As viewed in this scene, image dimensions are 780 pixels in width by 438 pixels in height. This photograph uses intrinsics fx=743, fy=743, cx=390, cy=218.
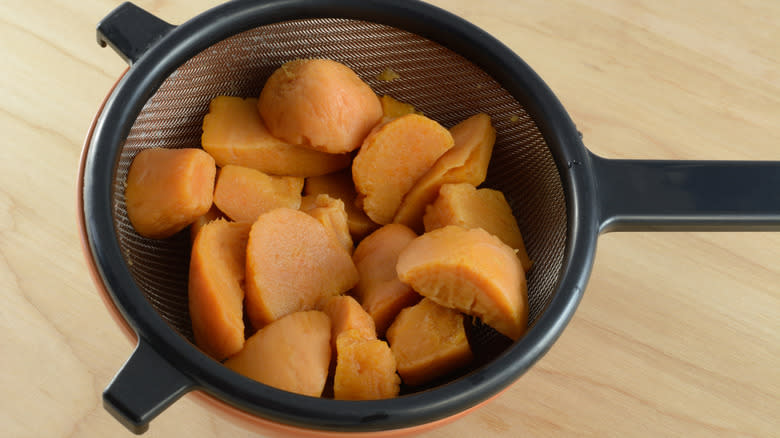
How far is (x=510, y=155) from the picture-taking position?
774 millimetres

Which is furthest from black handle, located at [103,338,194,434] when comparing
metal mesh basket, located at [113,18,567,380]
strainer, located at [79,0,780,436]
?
metal mesh basket, located at [113,18,567,380]

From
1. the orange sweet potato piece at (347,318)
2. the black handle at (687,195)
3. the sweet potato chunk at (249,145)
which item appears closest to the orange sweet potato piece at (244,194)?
the sweet potato chunk at (249,145)

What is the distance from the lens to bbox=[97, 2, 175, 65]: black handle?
0.67m

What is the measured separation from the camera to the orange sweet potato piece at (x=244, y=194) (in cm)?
71

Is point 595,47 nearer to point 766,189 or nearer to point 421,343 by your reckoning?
point 766,189

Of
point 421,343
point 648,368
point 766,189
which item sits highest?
point 766,189

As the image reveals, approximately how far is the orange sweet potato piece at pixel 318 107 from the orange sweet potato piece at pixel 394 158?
0.07ft

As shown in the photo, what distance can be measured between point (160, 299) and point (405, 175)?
26cm

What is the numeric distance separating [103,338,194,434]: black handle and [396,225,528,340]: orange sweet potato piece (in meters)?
0.21

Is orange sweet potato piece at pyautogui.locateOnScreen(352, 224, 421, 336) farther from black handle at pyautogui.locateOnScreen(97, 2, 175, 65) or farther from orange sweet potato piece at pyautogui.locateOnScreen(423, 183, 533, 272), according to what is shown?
black handle at pyautogui.locateOnScreen(97, 2, 175, 65)

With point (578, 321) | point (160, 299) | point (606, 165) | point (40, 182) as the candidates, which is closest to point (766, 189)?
point (606, 165)

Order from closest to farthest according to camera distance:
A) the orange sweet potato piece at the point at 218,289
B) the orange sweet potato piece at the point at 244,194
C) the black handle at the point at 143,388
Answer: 1. the black handle at the point at 143,388
2. the orange sweet potato piece at the point at 218,289
3. the orange sweet potato piece at the point at 244,194

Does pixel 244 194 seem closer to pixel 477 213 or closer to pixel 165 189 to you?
pixel 165 189

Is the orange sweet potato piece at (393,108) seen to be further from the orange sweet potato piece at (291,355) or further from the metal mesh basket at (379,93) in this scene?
the orange sweet potato piece at (291,355)
